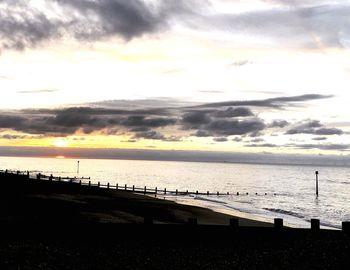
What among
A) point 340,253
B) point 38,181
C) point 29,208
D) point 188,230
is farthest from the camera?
point 38,181

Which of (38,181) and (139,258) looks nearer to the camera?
(139,258)

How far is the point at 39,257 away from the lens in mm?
14336

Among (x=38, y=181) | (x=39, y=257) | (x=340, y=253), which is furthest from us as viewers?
(x=38, y=181)

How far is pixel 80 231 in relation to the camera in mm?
17781

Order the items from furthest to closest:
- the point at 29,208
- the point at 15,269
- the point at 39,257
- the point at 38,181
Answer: the point at 38,181
the point at 29,208
the point at 39,257
the point at 15,269

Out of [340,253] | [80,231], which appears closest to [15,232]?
[80,231]

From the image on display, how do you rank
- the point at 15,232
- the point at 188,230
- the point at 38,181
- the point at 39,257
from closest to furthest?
the point at 39,257 → the point at 15,232 → the point at 188,230 → the point at 38,181

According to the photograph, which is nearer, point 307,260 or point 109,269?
point 109,269

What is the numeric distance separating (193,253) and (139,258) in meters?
2.34

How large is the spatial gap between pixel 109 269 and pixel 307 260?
738cm

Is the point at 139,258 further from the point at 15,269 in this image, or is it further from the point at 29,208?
the point at 29,208

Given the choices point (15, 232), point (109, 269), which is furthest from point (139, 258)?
point (15, 232)

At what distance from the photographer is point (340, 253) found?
15.7 meters

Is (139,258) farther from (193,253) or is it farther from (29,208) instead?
(29,208)
